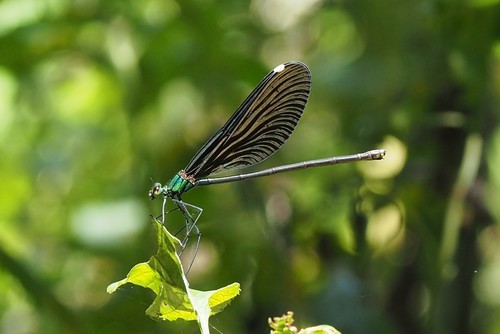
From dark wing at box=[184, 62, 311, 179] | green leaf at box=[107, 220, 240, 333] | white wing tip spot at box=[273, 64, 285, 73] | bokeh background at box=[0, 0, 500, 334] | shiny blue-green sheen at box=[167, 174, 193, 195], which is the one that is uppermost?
bokeh background at box=[0, 0, 500, 334]

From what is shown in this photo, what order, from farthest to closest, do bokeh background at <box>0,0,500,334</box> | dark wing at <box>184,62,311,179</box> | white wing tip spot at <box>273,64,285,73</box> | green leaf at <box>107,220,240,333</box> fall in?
1. bokeh background at <box>0,0,500,334</box>
2. dark wing at <box>184,62,311,179</box>
3. white wing tip spot at <box>273,64,285,73</box>
4. green leaf at <box>107,220,240,333</box>

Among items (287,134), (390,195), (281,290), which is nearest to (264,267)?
(281,290)

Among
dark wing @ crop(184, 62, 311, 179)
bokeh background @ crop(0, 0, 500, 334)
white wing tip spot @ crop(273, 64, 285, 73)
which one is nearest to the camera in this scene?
white wing tip spot @ crop(273, 64, 285, 73)

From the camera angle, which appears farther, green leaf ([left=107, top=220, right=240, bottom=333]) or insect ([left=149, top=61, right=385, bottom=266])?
insect ([left=149, top=61, right=385, bottom=266])

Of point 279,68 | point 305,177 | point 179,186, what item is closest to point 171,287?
point 279,68

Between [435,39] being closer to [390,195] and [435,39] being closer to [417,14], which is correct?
[417,14]

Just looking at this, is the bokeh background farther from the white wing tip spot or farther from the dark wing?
the white wing tip spot

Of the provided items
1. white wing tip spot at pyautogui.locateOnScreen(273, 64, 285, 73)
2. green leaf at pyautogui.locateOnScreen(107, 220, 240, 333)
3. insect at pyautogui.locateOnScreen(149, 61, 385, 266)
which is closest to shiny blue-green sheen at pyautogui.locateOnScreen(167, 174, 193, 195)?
insect at pyautogui.locateOnScreen(149, 61, 385, 266)
